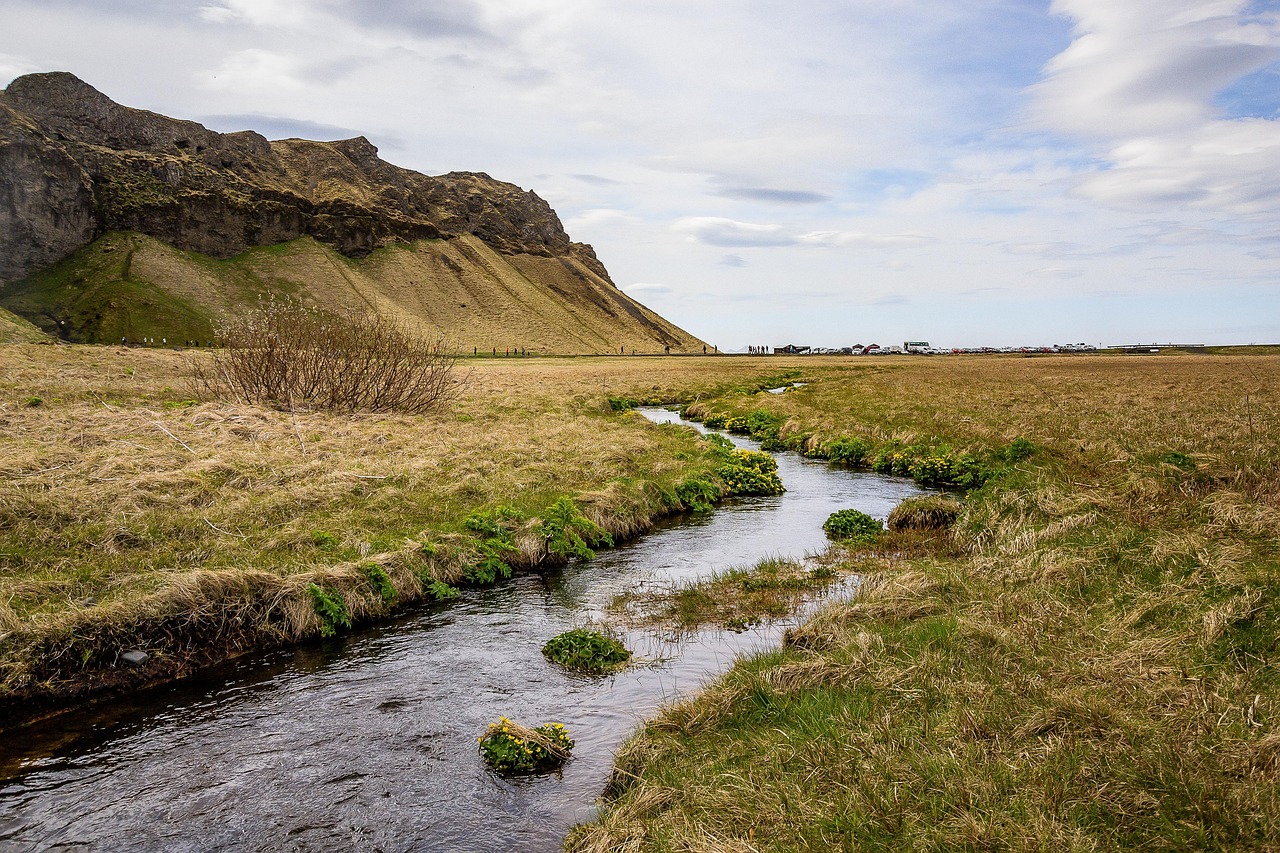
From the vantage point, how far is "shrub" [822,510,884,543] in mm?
17734

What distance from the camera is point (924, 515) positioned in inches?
719

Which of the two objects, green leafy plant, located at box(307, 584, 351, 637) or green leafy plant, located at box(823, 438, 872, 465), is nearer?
green leafy plant, located at box(307, 584, 351, 637)

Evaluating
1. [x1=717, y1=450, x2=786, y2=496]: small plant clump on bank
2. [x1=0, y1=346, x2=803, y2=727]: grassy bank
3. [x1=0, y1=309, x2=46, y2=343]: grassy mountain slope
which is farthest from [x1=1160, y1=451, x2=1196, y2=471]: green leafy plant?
[x1=0, y1=309, x2=46, y2=343]: grassy mountain slope

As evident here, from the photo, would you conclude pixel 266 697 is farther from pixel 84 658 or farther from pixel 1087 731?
pixel 1087 731

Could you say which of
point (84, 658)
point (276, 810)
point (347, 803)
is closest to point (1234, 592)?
point (347, 803)

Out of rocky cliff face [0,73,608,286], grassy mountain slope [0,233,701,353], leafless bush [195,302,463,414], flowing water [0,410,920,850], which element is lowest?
flowing water [0,410,920,850]

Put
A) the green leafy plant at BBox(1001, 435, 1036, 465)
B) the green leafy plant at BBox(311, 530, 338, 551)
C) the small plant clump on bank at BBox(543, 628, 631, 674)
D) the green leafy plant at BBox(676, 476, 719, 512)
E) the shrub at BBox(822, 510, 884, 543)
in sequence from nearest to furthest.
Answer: the small plant clump on bank at BBox(543, 628, 631, 674) < the green leafy plant at BBox(311, 530, 338, 551) < the shrub at BBox(822, 510, 884, 543) < the green leafy plant at BBox(1001, 435, 1036, 465) < the green leafy plant at BBox(676, 476, 719, 512)

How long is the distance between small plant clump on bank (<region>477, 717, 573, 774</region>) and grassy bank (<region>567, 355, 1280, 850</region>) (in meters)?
0.96

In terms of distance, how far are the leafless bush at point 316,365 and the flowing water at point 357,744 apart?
20.2 m

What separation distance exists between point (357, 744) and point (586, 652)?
3.54 metres

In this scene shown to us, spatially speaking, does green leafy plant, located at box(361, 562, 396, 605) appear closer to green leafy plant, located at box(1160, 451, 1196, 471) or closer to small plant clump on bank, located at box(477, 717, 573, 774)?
small plant clump on bank, located at box(477, 717, 573, 774)

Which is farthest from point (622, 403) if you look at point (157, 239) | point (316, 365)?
point (157, 239)

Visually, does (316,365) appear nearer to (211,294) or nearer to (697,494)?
(697,494)

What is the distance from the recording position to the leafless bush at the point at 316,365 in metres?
29.7
